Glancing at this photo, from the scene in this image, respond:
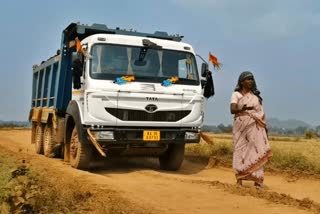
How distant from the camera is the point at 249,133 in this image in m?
8.70

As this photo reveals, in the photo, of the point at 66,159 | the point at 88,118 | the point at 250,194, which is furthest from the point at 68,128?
the point at 250,194

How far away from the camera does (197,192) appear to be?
8008 mm

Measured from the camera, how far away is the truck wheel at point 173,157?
38.0ft

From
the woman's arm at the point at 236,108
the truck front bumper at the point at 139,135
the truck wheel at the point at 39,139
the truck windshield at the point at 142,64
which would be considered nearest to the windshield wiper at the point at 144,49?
the truck windshield at the point at 142,64

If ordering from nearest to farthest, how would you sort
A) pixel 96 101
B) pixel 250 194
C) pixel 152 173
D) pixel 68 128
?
pixel 250 194, pixel 96 101, pixel 152 173, pixel 68 128

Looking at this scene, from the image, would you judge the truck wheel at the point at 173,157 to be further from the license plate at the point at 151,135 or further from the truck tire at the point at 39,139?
the truck tire at the point at 39,139

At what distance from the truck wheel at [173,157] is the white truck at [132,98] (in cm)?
2

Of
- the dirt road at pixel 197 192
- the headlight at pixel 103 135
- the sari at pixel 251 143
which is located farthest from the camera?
the headlight at pixel 103 135

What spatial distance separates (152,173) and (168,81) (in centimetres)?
203

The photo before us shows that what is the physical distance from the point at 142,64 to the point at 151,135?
5.13 feet

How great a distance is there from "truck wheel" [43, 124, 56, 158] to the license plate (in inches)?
183

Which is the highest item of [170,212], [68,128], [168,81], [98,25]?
[98,25]

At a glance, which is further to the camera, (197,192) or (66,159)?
(66,159)

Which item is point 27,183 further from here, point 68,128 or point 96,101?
point 68,128
